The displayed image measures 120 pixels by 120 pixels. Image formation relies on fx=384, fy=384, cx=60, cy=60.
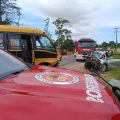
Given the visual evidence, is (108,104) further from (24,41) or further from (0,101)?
(24,41)

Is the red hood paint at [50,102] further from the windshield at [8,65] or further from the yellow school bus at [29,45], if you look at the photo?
the yellow school bus at [29,45]

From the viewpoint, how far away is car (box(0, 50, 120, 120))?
7.29 ft

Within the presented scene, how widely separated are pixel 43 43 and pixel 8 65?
516 inches

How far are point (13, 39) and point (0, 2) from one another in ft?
150

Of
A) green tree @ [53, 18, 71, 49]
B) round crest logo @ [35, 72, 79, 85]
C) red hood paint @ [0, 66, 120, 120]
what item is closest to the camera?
red hood paint @ [0, 66, 120, 120]

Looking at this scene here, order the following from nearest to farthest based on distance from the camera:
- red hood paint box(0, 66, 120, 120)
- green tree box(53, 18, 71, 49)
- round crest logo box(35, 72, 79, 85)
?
1. red hood paint box(0, 66, 120, 120)
2. round crest logo box(35, 72, 79, 85)
3. green tree box(53, 18, 71, 49)

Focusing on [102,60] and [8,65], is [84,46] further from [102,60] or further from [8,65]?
A: [8,65]

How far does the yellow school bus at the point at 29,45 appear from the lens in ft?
49.9

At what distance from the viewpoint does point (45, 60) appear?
1688 cm

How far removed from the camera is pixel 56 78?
3.10m

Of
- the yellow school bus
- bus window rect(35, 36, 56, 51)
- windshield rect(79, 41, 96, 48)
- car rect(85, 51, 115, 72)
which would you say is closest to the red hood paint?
the yellow school bus

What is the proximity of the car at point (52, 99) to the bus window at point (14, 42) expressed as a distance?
39.6 feet

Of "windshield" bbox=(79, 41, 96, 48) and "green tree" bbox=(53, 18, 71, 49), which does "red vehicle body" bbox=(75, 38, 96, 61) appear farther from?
"green tree" bbox=(53, 18, 71, 49)

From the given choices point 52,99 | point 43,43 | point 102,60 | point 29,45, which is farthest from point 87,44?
point 52,99
